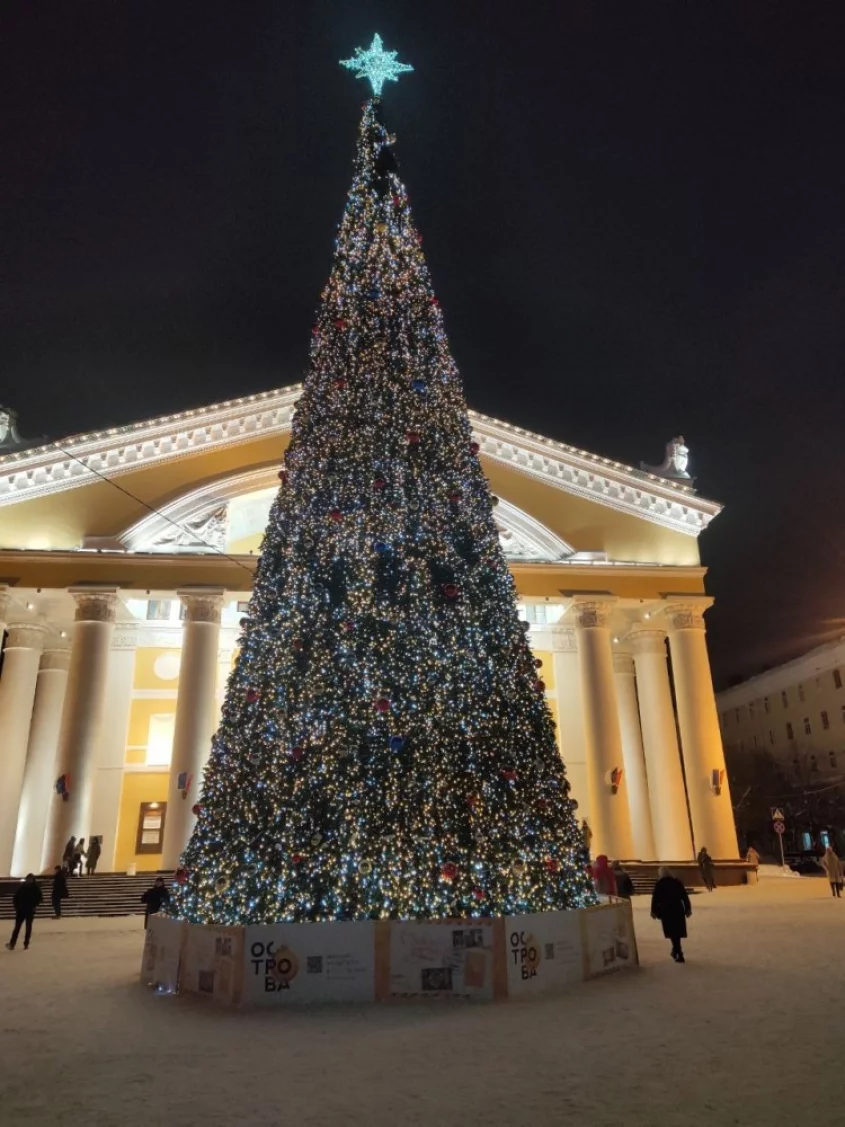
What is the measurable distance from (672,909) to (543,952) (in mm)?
2311

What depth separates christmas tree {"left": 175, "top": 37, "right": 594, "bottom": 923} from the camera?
7.46 metres

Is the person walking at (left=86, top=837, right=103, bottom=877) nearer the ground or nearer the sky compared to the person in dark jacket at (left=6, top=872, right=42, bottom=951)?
nearer the sky

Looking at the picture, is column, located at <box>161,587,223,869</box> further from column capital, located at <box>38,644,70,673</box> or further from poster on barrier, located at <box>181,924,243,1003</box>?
poster on barrier, located at <box>181,924,243,1003</box>

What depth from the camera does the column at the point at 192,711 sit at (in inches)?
739

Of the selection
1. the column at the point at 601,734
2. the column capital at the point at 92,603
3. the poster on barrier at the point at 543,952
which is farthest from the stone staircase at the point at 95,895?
the poster on barrier at the point at 543,952

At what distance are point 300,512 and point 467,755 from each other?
3.30m

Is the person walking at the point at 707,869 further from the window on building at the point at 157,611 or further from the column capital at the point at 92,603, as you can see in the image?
the window on building at the point at 157,611

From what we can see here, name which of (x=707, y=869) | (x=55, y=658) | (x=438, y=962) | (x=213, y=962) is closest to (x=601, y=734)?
(x=707, y=869)

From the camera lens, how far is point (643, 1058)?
5.18 m

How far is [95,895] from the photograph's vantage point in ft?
57.0

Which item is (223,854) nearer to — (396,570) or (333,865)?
(333,865)

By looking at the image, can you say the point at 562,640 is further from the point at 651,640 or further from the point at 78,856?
the point at 78,856

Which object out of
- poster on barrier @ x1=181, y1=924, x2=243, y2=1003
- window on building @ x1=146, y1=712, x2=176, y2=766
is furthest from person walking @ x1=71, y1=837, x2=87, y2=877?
poster on barrier @ x1=181, y1=924, x2=243, y2=1003

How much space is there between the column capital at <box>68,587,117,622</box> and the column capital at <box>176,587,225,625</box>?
70.4 inches
